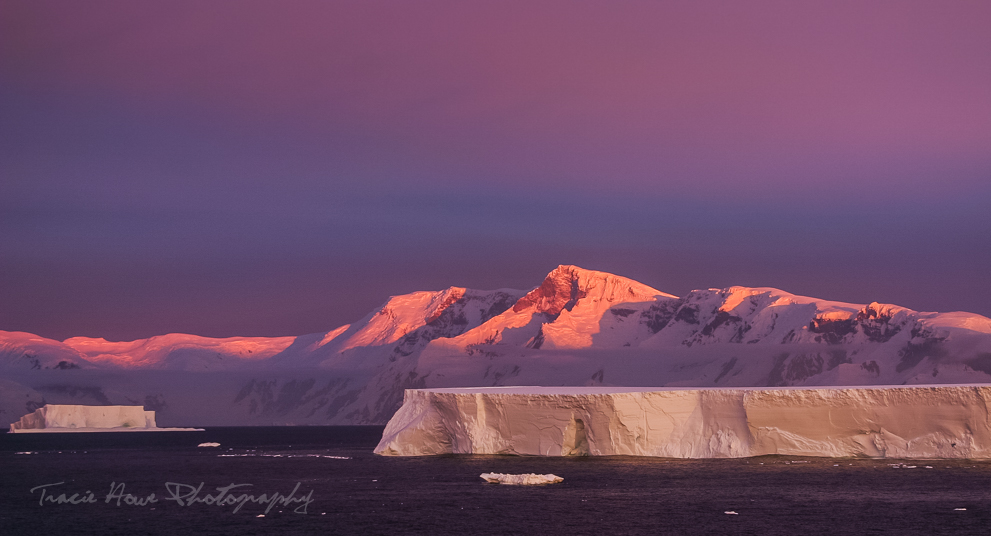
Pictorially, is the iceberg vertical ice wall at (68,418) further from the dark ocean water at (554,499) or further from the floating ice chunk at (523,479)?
the floating ice chunk at (523,479)

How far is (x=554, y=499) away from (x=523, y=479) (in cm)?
402

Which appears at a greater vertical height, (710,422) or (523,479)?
(710,422)

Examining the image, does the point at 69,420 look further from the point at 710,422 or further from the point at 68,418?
the point at 710,422

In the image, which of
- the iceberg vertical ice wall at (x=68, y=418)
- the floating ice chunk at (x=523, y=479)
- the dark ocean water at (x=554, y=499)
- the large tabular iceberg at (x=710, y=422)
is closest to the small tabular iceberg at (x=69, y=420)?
the iceberg vertical ice wall at (x=68, y=418)

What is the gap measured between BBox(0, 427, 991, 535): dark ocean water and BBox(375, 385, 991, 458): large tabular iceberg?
→ 838 millimetres

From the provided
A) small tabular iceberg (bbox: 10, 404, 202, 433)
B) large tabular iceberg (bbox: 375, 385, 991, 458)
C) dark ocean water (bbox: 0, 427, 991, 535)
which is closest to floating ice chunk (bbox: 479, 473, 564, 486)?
dark ocean water (bbox: 0, 427, 991, 535)

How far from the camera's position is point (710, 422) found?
151 ft

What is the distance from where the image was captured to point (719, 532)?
92.9 ft

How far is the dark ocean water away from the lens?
2981 cm

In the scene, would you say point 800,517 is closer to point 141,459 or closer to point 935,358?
point 141,459

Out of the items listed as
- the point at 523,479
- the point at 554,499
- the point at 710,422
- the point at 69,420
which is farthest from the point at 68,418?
the point at 554,499

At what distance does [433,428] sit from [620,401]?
404 inches

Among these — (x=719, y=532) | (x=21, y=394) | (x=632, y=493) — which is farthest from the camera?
(x=21, y=394)

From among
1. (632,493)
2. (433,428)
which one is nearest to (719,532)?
(632,493)
